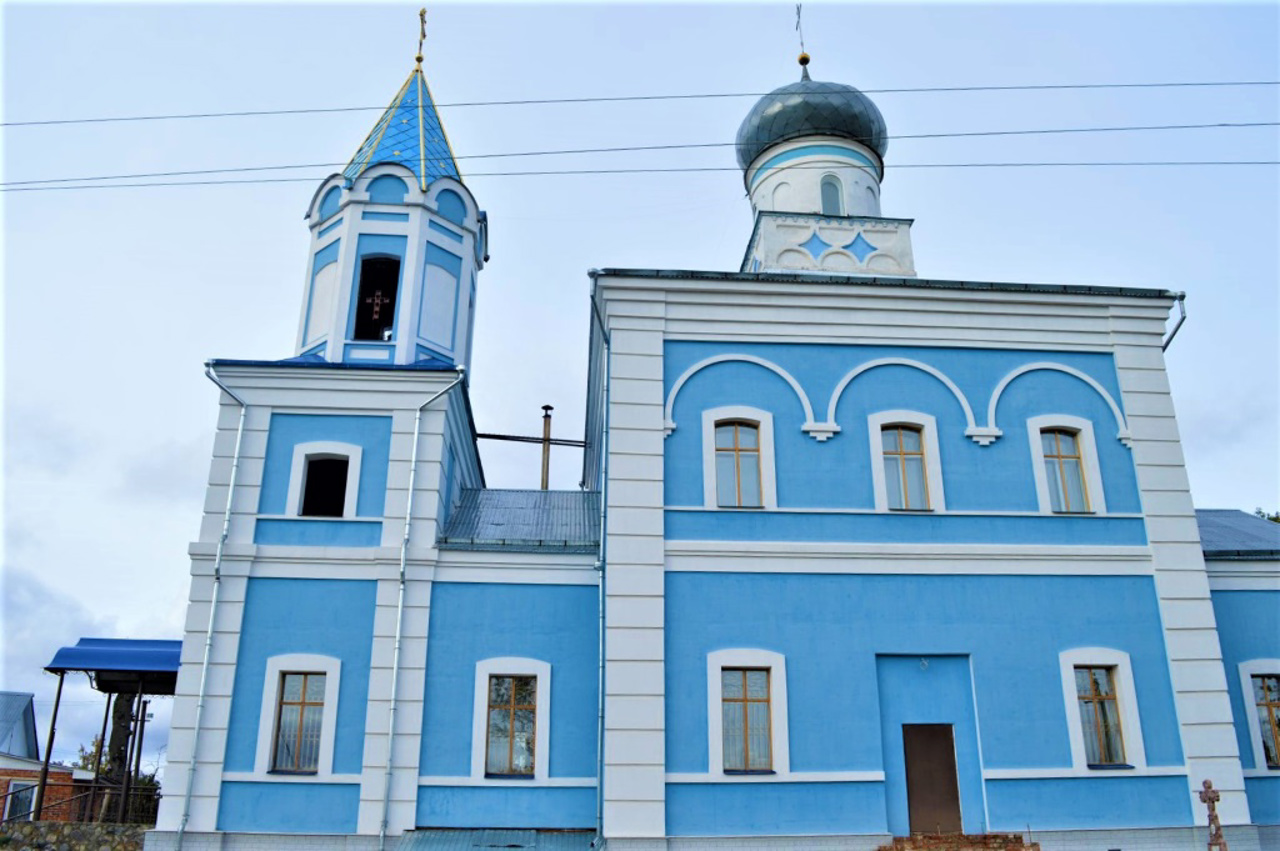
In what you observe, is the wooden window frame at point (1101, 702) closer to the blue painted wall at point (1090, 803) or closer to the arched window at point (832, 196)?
the blue painted wall at point (1090, 803)

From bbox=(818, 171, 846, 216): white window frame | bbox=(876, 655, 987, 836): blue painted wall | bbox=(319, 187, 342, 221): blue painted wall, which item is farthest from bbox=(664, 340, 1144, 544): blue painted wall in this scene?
bbox=(319, 187, 342, 221): blue painted wall

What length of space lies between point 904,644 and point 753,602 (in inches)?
78.2

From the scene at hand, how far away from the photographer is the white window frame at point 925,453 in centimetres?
1339

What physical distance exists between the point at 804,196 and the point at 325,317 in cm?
828

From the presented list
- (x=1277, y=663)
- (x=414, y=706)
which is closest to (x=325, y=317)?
(x=414, y=706)

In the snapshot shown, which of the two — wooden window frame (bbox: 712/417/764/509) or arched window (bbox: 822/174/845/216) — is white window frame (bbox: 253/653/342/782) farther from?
arched window (bbox: 822/174/845/216)

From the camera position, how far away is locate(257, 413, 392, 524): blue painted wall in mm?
13938

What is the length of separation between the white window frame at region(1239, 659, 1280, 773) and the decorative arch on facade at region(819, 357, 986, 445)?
17.1ft

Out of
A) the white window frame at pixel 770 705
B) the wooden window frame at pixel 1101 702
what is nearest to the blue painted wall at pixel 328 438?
the white window frame at pixel 770 705

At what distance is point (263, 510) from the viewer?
1384 centimetres

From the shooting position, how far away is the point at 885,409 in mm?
13914

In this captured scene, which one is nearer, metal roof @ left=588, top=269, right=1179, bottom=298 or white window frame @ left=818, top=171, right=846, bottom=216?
metal roof @ left=588, top=269, right=1179, bottom=298

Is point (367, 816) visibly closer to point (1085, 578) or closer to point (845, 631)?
point (845, 631)

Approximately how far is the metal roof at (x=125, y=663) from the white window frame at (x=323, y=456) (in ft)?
11.7
